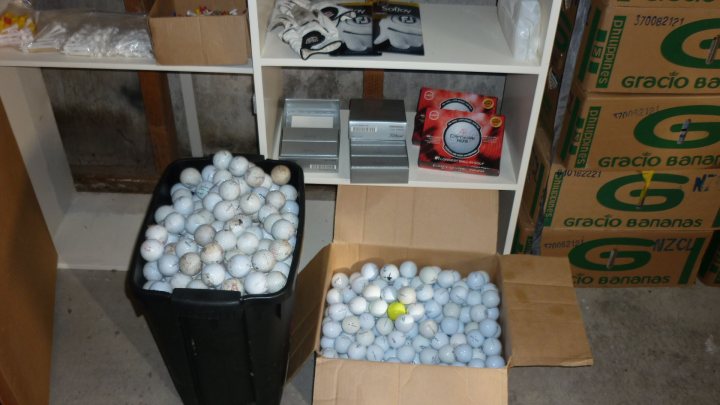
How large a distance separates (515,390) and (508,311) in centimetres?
25

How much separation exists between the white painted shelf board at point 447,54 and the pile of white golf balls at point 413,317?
625 mm

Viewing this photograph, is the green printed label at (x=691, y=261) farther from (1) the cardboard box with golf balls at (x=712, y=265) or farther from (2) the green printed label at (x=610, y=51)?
(2) the green printed label at (x=610, y=51)

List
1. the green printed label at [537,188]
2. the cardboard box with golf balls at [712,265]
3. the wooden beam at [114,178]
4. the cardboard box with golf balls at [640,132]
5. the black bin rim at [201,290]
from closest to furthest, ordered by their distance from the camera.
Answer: the black bin rim at [201,290] < the cardboard box with golf balls at [640,132] < the green printed label at [537,188] < the cardboard box with golf balls at [712,265] < the wooden beam at [114,178]

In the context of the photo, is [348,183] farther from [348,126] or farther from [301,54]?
[301,54]

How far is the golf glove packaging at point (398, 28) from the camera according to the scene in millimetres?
1750

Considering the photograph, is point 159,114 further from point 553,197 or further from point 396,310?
point 553,197

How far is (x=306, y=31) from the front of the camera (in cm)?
175

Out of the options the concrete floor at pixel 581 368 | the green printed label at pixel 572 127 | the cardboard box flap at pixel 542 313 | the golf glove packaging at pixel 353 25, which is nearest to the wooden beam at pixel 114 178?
the concrete floor at pixel 581 368

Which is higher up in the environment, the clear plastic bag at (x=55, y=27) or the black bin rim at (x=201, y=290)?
the clear plastic bag at (x=55, y=27)

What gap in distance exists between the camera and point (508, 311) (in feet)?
5.92

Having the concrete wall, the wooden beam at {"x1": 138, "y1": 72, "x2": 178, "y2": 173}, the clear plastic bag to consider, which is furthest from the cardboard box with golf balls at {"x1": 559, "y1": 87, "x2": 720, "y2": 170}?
the clear plastic bag

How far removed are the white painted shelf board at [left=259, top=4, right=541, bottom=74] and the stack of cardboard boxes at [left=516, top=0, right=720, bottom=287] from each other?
0.24m

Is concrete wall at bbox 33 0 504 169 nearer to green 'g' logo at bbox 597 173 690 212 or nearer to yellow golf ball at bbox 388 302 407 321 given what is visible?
green 'g' logo at bbox 597 173 690 212

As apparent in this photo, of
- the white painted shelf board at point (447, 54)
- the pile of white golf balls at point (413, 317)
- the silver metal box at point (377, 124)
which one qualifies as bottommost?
the pile of white golf balls at point (413, 317)
